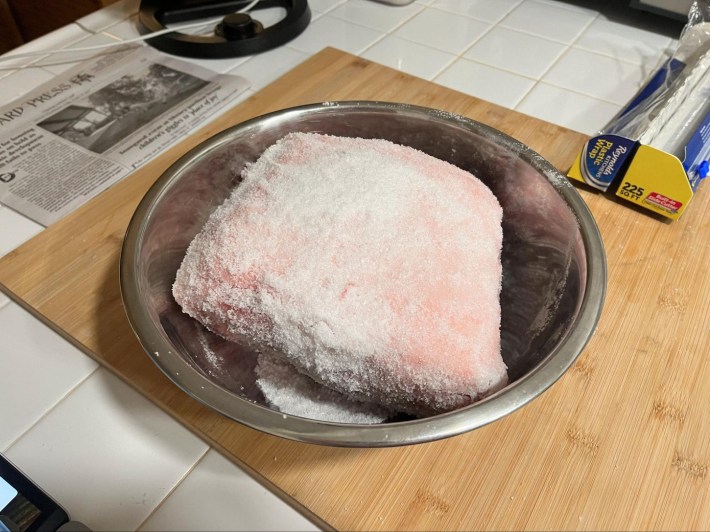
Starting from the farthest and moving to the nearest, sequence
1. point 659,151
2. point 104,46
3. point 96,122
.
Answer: point 104,46 < point 96,122 < point 659,151

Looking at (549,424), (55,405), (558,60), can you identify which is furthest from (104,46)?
(549,424)

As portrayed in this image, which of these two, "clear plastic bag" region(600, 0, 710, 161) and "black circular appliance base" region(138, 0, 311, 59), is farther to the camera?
"black circular appliance base" region(138, 0, 311, 59)

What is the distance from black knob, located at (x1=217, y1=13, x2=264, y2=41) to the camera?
0.87m

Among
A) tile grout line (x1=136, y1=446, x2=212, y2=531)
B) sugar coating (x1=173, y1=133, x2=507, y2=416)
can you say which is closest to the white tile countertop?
tile grout line (x1=136, y1=446, x2=212, y2=531)

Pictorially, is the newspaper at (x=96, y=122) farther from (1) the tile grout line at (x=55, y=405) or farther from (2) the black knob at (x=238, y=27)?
(1) the tile grout line at (x=55, y=405)

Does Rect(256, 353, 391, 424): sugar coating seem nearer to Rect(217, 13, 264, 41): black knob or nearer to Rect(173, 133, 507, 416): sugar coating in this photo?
Rect(173, 133, 507, 416): sugar coating

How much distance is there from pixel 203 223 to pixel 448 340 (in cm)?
28

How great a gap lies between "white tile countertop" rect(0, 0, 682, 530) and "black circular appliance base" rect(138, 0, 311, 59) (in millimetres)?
18

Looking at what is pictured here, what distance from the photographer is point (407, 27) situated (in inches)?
37.6

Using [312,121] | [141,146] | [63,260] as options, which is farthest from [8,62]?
[312,121]

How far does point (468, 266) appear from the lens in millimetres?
432

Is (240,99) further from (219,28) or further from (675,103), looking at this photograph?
(675,103)

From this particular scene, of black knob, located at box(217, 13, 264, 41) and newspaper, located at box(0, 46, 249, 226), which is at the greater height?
black knob, located at box(217, 13, 264, 41)

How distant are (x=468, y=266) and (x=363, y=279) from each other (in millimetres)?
89
